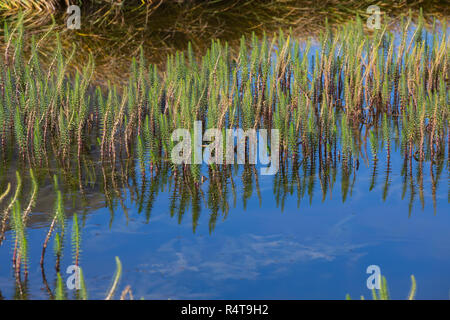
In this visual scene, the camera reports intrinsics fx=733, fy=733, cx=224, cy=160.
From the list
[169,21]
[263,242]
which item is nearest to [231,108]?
[263,242]

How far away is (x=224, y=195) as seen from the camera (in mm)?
4062

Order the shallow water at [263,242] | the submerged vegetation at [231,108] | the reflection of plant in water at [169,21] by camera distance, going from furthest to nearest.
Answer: the reflection of plant in water at [169,21] → the submerged vegetation at [231,108] → the shallow water at [263,242]

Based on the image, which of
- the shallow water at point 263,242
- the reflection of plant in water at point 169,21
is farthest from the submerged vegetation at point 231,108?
the reflection of plant in water at point 169,21

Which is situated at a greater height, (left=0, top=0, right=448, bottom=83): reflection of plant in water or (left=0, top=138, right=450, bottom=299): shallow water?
(left=0, top=0, right=448, bottom=83): reflection of plant in water

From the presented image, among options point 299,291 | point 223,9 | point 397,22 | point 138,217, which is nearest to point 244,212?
point 138,217

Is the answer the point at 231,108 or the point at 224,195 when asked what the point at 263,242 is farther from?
the point at 231,108

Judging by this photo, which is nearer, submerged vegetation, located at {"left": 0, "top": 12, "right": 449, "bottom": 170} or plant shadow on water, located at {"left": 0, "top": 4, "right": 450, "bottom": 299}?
plant shadow on water, located at {"left": 0, "top": 4, "right": 450, "bottom": 299}

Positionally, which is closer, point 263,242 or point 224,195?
point 263,242

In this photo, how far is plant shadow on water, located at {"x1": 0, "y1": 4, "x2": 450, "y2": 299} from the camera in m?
3.14

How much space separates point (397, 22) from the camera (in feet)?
26.4

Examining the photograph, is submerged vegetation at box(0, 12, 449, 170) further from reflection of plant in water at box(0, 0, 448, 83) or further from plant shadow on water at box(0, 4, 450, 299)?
reflection of plant in water at box(0, 0, 448, 83)

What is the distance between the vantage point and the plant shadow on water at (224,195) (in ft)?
10.3

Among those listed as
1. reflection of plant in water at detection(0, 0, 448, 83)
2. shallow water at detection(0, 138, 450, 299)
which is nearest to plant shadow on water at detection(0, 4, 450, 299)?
shallow water at detection(0, 138, 450, 299)

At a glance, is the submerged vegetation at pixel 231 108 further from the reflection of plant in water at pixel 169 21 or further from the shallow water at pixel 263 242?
the reflection of plant in water at pixel 169 21
